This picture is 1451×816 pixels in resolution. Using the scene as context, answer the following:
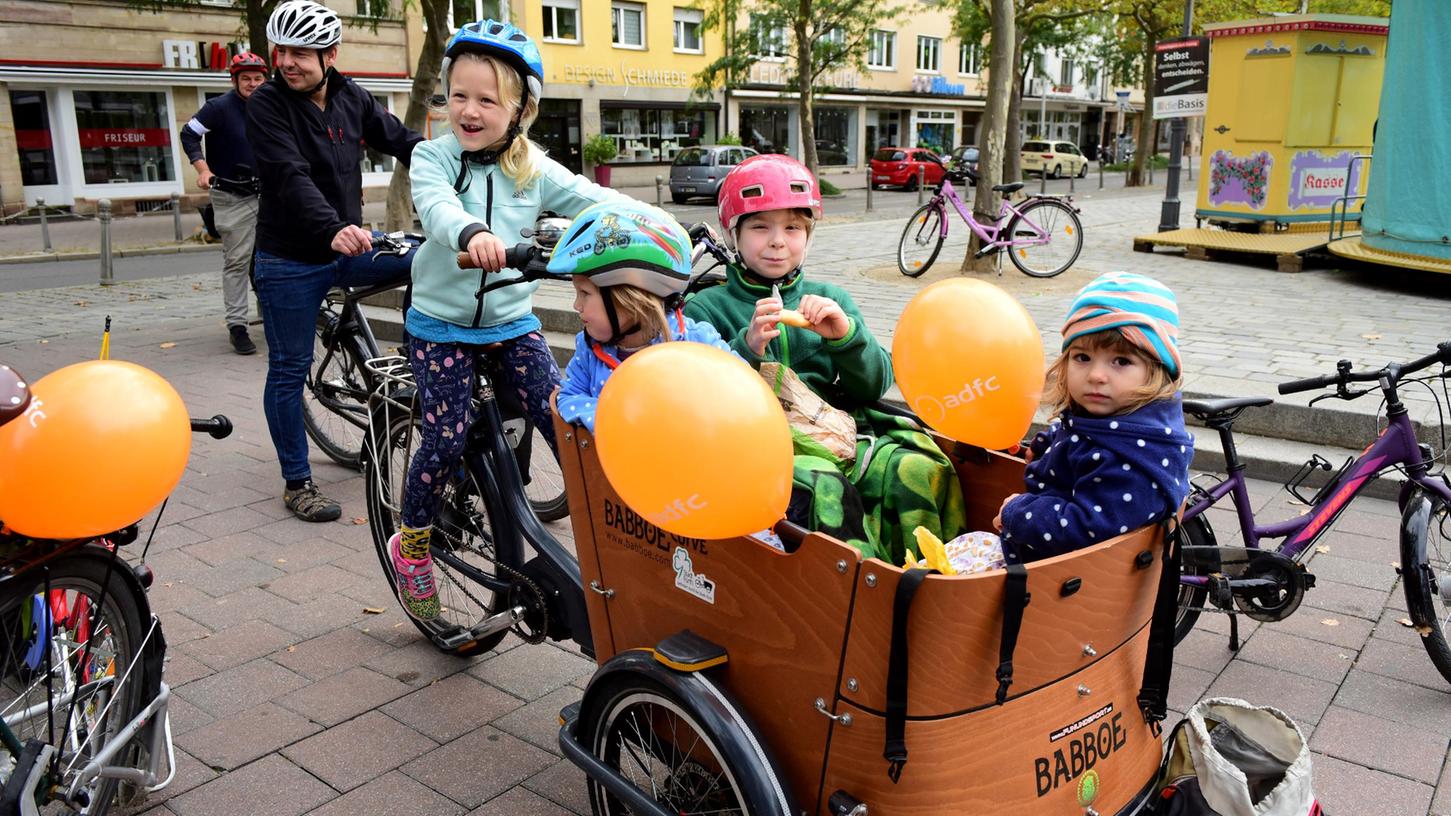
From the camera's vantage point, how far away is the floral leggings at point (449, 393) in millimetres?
3088

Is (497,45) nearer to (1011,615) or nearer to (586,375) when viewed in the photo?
(586,375)

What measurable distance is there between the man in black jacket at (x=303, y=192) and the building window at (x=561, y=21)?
31.8 meters

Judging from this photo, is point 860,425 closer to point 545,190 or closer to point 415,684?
point 545,190

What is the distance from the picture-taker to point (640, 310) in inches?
96.0

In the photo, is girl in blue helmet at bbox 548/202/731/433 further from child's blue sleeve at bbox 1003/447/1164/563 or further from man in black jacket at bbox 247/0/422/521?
man in black jacket at bbox 247/0/422/521

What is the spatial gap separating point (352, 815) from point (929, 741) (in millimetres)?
1604

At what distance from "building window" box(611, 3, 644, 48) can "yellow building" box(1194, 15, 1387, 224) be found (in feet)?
85.3

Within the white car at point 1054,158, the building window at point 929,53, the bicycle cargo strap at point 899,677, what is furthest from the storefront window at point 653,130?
the bicycle cargo strap at point 899,677

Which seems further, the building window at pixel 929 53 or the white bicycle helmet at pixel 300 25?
the building window at pixel 929 53

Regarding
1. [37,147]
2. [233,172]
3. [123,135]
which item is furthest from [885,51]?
[233,172]

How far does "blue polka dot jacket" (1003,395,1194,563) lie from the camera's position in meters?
1.97

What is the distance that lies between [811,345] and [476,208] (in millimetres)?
1071

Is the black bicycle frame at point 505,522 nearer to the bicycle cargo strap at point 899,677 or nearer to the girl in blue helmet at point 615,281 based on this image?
the girl in blue helmet at point 615,281

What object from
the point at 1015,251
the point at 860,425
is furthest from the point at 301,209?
the point at 1015,251
